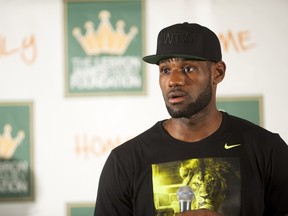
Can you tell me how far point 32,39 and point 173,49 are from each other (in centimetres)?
81

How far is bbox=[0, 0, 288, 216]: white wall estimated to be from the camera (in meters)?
1.80

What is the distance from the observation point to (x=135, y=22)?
5.97 ft

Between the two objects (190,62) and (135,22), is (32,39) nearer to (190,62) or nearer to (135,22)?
(135,22)

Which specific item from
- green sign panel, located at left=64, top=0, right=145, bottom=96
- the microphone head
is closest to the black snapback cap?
the microphone head

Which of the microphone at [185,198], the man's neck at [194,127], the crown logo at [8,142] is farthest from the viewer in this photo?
the crown logo at [8,142]

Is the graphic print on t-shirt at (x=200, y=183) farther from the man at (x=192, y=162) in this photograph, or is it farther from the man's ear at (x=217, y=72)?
the man's ear at (x=217, y=72)

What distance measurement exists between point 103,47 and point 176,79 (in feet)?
2.42

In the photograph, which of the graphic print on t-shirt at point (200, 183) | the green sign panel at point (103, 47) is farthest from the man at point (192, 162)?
the green sign panel at point (103, 47)

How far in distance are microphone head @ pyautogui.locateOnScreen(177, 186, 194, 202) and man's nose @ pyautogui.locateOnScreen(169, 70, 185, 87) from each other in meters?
0.21

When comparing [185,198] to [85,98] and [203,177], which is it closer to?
[203,177]

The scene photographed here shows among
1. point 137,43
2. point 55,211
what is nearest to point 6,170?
point 55,211

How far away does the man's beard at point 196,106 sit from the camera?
113cm

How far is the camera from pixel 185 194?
107 centimetres

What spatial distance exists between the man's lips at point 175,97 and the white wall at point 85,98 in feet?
2.26
